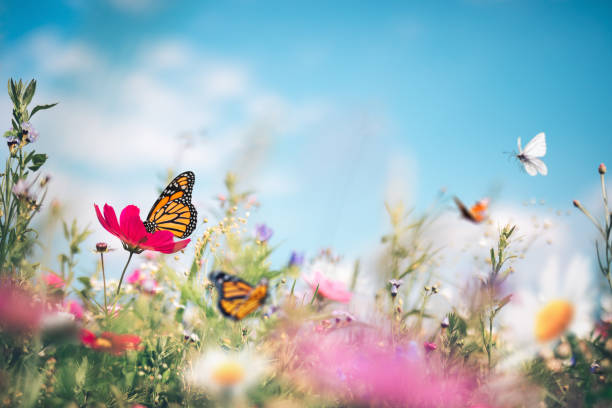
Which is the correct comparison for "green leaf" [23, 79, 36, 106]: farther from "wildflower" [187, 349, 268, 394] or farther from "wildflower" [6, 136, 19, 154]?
"wildflower" [187, 349, 268, 394]

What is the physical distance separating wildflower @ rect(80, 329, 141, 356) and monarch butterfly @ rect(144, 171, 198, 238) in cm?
45

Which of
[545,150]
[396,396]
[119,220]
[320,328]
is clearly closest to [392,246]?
[320,328]

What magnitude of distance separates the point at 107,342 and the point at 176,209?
1.81ft

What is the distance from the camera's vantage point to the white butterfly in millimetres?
1176

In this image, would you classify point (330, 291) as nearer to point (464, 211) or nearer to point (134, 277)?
point (464, 211)

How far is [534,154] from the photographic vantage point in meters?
1.21

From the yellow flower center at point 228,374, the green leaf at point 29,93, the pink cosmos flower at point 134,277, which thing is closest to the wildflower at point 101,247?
the green leaf at point 29,93

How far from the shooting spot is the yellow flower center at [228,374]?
0.67 metres

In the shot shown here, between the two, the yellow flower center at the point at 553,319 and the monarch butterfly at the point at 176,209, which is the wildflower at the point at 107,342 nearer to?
A: the monarch butterfly at the point at 176,209

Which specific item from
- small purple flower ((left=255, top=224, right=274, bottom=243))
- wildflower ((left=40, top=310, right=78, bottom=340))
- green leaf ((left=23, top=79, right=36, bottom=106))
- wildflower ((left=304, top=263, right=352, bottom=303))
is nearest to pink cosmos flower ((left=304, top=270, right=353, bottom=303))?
wildflower ((left=304, top=263, right=352, bottom=303))

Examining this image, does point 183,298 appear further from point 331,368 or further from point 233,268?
point 331,368

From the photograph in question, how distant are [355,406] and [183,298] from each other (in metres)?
0.74

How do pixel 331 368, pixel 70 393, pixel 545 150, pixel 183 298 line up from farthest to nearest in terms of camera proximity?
pixel 183 298 < pixel 545 150 < pixel 331 368 < pixel 70 393

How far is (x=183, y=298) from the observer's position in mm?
1364
